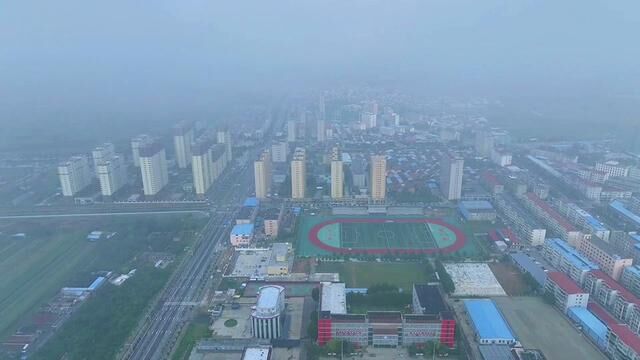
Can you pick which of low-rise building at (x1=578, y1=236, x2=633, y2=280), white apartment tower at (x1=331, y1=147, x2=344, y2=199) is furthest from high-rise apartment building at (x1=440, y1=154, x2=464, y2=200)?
low-rise building at (x1=578, y1=236, x2=633, y2=280)

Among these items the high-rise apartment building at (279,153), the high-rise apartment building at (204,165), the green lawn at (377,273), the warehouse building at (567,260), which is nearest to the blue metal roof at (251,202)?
the high-rise apartment building at (204,165)

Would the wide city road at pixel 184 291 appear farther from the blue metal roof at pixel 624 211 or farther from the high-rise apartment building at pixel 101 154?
the blue metal roof at pixel 624 211

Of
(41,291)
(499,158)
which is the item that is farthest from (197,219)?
(499,158)

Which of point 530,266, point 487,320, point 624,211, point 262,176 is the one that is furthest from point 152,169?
point 624,211

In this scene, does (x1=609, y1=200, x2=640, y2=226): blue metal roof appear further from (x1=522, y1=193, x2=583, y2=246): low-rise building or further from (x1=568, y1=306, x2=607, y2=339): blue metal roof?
(x1=568, y1=306, x2=607, y2=339): blue metal roof

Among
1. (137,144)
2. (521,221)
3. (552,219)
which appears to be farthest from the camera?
(137,144)

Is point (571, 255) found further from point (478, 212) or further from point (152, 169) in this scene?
point (152, 169)
